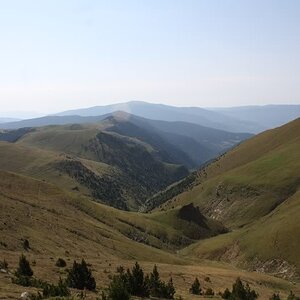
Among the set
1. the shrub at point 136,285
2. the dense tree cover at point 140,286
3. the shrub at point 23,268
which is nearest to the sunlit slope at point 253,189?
the dense tree cover at point 140,286

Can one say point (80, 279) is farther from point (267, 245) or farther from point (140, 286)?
point (267, 245)

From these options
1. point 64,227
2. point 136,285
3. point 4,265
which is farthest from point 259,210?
point 4,265

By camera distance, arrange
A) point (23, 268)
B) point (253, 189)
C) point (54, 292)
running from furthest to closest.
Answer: point (253, 189) < point (23, 268) < point (54, 292)

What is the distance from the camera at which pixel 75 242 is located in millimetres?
63906

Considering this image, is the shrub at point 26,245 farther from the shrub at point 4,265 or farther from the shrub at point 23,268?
the shrub at point 23,268

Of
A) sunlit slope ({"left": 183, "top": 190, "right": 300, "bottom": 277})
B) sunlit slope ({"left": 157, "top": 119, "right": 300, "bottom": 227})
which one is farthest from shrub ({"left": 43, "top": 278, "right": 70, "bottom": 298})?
sunlit slope ({"left": 157, "top": 119, "right": 300, "bottom": 227})

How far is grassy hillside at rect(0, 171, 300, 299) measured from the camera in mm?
44156

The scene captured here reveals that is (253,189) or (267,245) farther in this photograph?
(253,189)

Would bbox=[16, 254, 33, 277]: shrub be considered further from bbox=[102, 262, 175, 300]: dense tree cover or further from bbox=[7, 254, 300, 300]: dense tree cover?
bbox=[102, 262, 175, 300]: dense tree cover

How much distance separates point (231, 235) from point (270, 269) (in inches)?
1258

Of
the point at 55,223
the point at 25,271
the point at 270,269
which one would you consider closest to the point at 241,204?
the point at 270,269

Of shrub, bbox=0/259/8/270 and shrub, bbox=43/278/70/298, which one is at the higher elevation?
shrub, bbox=43/278/70/298

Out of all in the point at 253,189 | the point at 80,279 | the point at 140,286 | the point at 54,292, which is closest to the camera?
the point at 54,292

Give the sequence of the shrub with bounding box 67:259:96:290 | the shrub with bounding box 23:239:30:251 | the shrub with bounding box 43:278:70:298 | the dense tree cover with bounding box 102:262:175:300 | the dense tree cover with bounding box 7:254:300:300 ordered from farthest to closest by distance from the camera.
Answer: the shrub with bounding box 23:239:30:251 → the dense tree cover with bounding box 102:262:175:300 → the shrub with bounding box 67:259:96:290 → the dense tree cover with bounding box 7:254:300:300 → the shrub with bounding box 43:278:70:298
